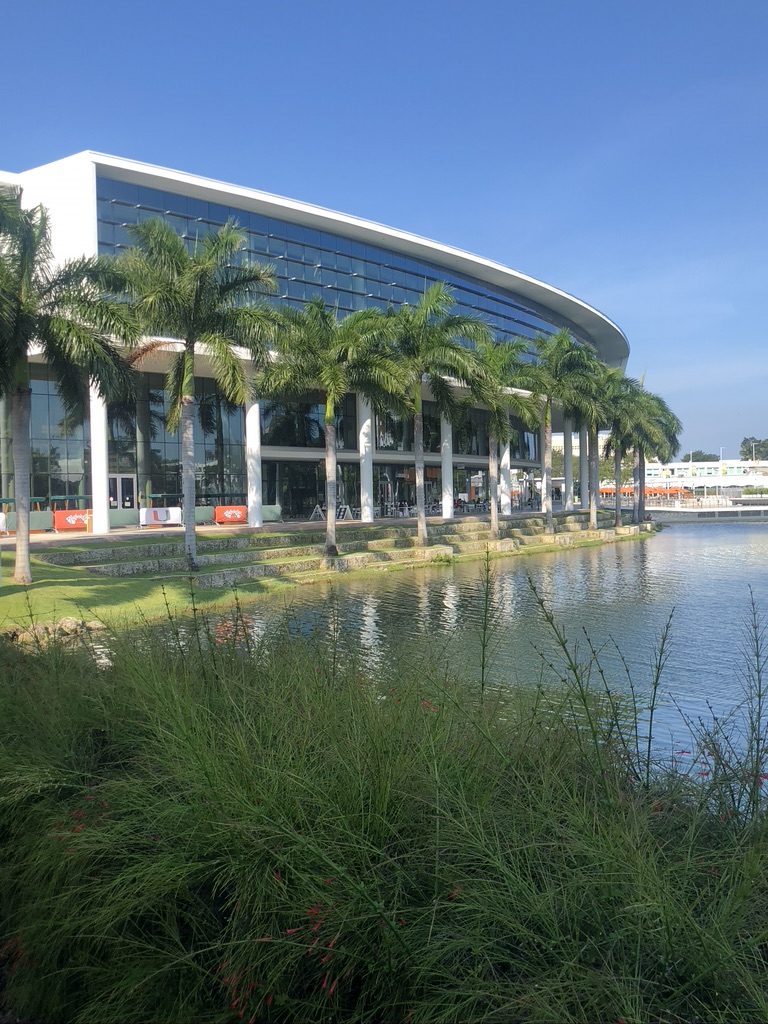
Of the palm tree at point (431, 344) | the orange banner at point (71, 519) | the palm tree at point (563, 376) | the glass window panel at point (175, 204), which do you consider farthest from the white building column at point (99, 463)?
the palm tree at point (563, 376)

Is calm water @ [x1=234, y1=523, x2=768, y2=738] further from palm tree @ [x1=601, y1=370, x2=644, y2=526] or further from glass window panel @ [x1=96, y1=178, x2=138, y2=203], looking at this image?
glass window panel @ [x1=96, y1=178, x2=138, y2=203]

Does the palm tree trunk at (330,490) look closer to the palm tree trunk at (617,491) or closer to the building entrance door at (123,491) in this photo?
the building entrance door at (123,491)

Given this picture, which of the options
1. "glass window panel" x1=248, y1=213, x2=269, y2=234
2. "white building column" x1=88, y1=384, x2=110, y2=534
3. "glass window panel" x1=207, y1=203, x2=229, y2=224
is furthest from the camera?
"glass window panel" x1=248, y1=213, x2=269, y2=234

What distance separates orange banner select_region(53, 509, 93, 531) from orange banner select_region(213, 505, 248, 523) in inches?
243

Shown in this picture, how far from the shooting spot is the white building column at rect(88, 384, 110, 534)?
105 ft

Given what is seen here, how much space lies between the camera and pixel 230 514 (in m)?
39.7

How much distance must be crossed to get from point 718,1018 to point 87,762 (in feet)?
11.6

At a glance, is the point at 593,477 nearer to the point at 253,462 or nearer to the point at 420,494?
the point at 420,494

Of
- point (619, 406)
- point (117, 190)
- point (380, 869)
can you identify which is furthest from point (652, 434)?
point (380, 869)

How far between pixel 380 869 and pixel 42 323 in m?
18.1

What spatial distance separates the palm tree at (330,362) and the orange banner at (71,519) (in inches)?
473

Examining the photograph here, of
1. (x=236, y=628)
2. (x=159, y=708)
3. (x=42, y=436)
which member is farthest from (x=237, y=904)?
(x=42, y=436)

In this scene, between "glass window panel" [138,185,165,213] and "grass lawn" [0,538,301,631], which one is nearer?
"grass lawn" [0,538,301,631]

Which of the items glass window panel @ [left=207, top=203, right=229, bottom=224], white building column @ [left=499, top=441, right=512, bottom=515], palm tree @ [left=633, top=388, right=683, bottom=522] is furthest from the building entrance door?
palm tree @ [left=633, top=388, right=683, bottom=522]
